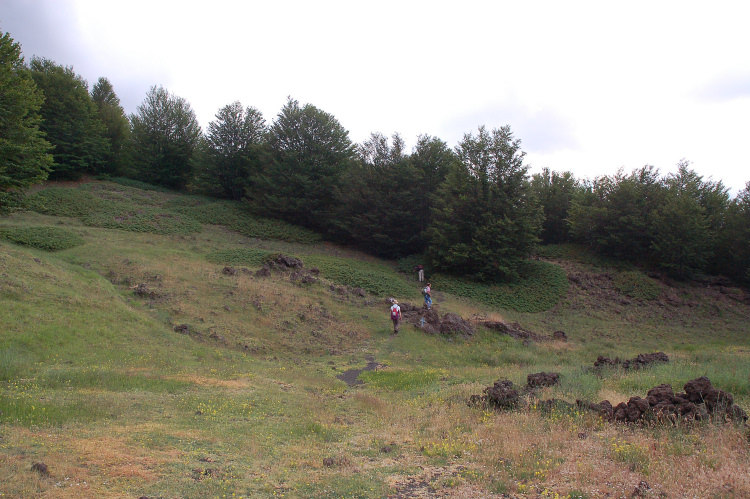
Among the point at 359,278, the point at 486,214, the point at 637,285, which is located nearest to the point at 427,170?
the point at 486,214

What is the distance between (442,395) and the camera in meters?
12.6

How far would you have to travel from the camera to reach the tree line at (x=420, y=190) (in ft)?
126

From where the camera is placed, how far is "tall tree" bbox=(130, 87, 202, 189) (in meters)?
55.4

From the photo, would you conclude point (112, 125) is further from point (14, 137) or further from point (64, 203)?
point (14, 137)

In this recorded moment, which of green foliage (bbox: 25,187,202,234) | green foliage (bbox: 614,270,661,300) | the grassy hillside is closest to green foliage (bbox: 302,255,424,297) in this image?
the grassy hillside

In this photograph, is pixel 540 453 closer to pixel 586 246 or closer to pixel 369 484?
pixel 369 484

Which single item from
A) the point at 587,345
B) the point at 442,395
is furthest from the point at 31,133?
the point at 587,345

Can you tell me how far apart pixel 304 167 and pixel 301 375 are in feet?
107

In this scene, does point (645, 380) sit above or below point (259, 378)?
above

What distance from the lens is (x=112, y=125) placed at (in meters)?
60.7

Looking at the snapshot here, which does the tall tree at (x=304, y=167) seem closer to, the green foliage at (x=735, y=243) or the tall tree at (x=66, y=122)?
the tall tree at (x=66, y=122)

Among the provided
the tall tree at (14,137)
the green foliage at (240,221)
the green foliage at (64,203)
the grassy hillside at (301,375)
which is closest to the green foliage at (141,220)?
the grassy hillside at (301,375)

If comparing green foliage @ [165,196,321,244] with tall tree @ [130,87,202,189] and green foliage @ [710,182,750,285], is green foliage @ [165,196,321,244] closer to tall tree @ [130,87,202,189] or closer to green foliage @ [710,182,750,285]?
tall tree @ [130,87,202,189]

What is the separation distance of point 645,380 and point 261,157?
41959mm
